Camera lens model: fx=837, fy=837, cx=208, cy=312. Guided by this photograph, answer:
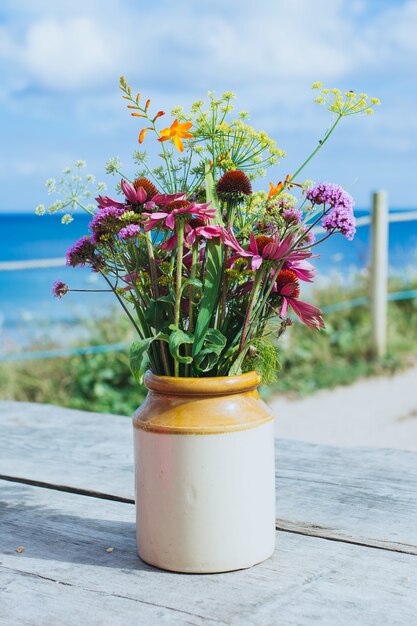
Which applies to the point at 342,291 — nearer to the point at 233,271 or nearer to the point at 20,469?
the point at 20,469

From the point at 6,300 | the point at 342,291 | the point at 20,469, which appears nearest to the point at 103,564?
the point at 20,469

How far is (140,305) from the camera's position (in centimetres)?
116

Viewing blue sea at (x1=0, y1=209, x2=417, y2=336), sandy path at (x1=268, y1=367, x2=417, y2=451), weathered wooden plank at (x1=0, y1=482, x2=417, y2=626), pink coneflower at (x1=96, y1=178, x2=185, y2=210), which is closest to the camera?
weathered wooden plank at (x1=0, y1=482, x2=417, y2=626)

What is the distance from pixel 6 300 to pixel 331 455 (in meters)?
17.9

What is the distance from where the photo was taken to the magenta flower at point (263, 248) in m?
1.06

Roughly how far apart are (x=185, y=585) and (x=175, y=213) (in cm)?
48

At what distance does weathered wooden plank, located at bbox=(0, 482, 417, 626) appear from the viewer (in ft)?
3.29

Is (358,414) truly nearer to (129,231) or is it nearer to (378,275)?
(378,275)

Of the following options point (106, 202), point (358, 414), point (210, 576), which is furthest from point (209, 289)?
point (358, 414)

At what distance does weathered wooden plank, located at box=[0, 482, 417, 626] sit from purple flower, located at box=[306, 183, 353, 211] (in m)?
0.49

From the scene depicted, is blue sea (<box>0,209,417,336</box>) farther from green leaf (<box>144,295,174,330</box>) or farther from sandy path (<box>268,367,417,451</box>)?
green leaf (<box>144,295,174,330</box>)

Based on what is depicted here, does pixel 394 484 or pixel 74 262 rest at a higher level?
pixel 74 262

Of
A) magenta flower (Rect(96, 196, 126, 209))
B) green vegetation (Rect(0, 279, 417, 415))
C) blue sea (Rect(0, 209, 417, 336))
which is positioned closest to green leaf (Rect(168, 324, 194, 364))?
magenta flower (Rect(96, 196, 126, 209))

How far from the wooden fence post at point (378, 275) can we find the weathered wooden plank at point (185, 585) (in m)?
4.52
